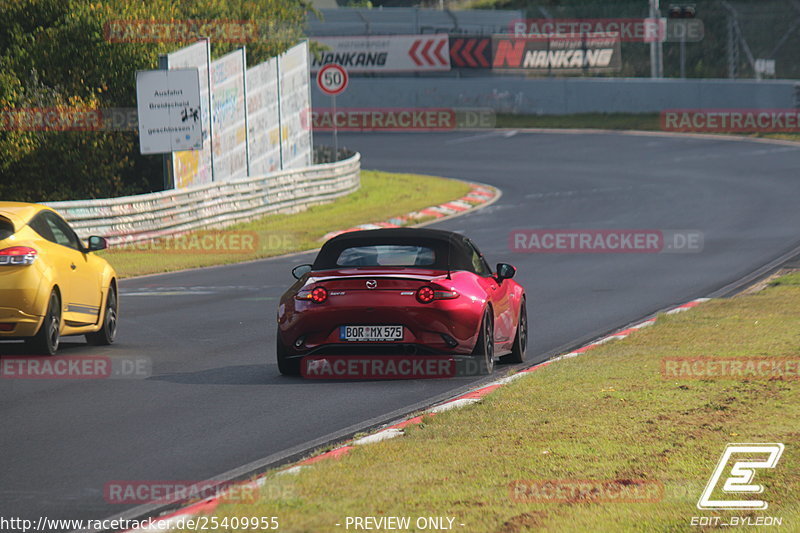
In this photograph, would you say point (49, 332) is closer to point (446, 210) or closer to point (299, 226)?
point (299, 226)

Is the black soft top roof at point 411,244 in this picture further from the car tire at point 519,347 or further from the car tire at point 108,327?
the car tire at point 108,327

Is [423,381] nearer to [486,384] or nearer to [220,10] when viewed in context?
[486,384]

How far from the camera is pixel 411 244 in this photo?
1205cm

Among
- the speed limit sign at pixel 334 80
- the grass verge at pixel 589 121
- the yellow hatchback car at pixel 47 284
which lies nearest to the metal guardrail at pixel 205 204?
the speed limit sign at pixel 334 80

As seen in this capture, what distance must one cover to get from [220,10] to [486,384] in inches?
980

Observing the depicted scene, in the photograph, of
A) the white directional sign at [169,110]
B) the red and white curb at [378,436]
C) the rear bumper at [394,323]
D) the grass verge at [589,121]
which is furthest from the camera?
the grass verge at [589,121]

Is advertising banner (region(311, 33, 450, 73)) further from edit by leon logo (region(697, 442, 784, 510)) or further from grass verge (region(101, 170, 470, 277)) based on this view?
edit by leon logo (region(697, 442, 784, 510))

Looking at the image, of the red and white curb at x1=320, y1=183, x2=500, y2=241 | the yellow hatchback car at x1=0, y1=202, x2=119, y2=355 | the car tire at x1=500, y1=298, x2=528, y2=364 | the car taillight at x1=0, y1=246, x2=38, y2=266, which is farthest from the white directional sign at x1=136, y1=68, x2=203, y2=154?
the car tire at x1=500, y1=298, x2=528, y2=364

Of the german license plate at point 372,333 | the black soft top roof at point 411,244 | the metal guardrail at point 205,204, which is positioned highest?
the black soft top roof at point 411,244

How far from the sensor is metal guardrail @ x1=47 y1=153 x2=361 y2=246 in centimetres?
2494

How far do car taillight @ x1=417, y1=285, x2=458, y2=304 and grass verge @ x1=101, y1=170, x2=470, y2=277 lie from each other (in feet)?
39.3

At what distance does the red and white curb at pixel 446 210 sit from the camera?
2918cm

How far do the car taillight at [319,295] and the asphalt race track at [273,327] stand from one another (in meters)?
0.74

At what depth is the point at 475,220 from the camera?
3059 cm
